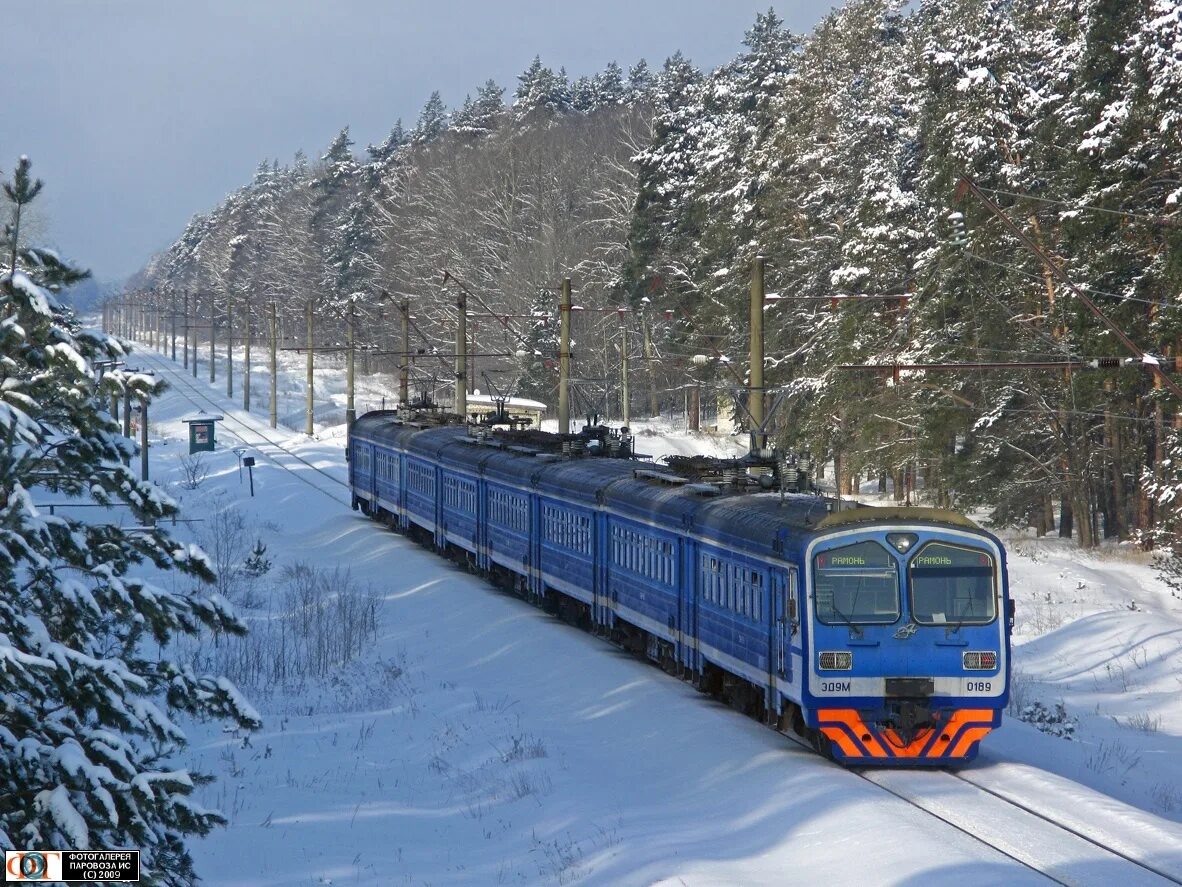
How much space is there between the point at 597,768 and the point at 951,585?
12.5ft

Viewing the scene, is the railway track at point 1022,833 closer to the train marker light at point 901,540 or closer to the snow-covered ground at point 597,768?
the snow-covered ground at point 597,768

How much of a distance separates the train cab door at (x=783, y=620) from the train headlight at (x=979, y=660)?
1634 millimetres

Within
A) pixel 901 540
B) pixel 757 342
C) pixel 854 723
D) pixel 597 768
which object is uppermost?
pixel 757 342

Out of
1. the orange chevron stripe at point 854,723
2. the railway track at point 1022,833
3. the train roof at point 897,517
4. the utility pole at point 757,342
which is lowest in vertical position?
the railway track at point 1022,833

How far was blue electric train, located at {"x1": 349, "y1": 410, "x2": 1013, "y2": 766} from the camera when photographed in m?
14.2

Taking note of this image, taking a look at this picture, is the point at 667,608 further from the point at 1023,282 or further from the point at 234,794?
the point at 1023,282

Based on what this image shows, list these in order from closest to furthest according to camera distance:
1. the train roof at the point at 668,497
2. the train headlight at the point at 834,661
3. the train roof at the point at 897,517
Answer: the train headlight at the point at 834,661 < the train roof at the point at 897,517 < the train roof at the point at 668,497

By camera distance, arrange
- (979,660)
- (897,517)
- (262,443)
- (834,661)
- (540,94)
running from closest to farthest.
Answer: (834,661) < (979,660) < (897,517) < (262,443) < (540,94)

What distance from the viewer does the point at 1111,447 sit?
37219mm

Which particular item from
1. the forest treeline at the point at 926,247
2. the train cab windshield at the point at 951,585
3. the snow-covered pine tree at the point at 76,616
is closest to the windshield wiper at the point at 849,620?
the train cab windshield at the point at 951,585

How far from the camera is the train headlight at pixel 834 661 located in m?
14.1

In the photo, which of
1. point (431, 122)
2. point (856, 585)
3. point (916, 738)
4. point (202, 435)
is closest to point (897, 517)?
point (856, 585)

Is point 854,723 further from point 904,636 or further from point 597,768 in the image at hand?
point 597,768

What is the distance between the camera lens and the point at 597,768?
14711 mm
